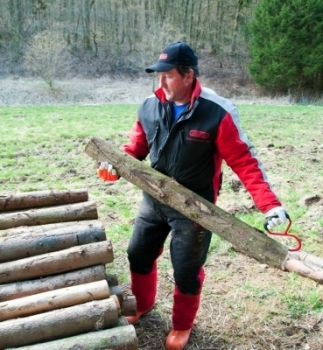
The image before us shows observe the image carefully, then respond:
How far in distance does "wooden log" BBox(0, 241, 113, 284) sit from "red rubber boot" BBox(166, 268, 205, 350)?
61 cm

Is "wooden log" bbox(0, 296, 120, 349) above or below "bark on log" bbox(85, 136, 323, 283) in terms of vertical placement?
below

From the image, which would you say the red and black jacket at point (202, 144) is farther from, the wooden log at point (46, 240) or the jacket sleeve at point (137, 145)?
the wooden log at point (46, 240)

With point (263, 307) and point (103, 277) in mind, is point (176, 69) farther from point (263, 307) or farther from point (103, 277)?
point (263, 307)

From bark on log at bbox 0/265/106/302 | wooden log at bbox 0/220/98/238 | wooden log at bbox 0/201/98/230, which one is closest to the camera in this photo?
bark on log at bbox 0/265/106/302

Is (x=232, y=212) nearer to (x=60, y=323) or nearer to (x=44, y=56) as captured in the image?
(x=60, y=323)

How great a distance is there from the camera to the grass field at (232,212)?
3205 millimetres

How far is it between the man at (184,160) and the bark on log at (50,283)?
41 cm

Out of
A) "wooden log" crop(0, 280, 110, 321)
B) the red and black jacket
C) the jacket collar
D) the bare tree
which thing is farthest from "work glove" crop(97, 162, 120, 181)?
the bare tree

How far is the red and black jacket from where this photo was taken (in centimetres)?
255

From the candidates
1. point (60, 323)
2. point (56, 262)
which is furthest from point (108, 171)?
point (60, 323)

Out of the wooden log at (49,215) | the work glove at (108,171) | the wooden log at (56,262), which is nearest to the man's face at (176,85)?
the work glove at (108,171)

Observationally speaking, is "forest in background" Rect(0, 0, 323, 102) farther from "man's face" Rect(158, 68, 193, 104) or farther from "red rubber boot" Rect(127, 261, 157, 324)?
"man's face" Rect(158, 68, 193, 104)

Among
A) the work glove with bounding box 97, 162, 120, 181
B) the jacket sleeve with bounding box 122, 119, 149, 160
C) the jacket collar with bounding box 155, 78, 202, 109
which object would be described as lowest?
the work glove with bounding box 97, 162, 120, 181

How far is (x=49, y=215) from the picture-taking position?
3.28 m
